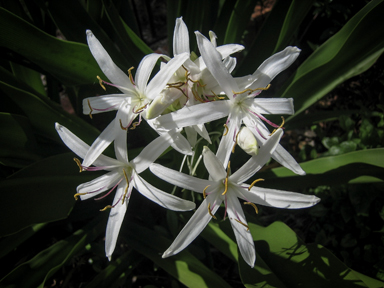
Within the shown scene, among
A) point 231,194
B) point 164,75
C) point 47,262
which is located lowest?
Result: point 47,262

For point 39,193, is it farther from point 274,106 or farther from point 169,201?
point 274,106

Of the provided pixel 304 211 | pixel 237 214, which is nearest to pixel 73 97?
pixel 237 214

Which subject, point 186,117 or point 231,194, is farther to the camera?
point 231,194

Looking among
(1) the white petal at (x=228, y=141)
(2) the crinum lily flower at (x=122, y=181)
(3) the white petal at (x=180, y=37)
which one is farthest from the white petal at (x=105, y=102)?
(1) the white petal at (x=228, y=141)

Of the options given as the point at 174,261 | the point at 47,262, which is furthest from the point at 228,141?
the point at 47,262

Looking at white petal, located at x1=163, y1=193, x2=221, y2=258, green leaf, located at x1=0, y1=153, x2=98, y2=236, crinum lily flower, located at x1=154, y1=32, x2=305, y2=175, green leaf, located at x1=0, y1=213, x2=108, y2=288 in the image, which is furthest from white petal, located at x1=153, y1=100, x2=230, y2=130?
green leaf, located at x1=0, y1=213, x2=108, y2=288
